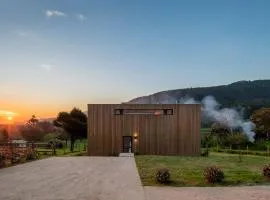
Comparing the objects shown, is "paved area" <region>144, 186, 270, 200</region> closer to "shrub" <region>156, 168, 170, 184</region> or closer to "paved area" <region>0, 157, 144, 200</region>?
"paved area" <region>0, 157, 144, 200</region>

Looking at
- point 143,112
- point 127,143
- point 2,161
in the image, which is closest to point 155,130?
point 143,112

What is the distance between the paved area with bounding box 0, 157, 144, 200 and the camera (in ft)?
41.8

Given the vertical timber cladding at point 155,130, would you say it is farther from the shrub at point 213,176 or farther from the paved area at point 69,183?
the shrub at point 213,176

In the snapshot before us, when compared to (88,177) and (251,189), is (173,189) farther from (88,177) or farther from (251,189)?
(88,177)

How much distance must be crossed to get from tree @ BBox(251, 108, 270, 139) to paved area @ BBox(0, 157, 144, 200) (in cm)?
3627

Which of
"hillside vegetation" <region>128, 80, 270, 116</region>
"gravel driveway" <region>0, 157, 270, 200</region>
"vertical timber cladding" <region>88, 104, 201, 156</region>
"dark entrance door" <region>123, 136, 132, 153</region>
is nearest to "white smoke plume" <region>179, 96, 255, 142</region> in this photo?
"hillside vegetation" <region>128, 80, 270, 116</region>

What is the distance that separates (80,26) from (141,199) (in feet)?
44.8

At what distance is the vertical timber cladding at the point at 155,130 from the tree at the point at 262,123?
62.4ft

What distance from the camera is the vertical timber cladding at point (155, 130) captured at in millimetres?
36906

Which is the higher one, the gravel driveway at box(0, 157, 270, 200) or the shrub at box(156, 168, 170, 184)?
the shrub at box(156, 168, 170, 184)

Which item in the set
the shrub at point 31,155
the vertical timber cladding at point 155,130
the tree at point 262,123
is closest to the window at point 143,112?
the vertical timber cladding at point 155,130

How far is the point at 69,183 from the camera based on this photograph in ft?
50.2

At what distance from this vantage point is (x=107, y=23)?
936 inches

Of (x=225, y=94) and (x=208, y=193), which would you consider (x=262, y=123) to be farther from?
(x=225, y=94)
